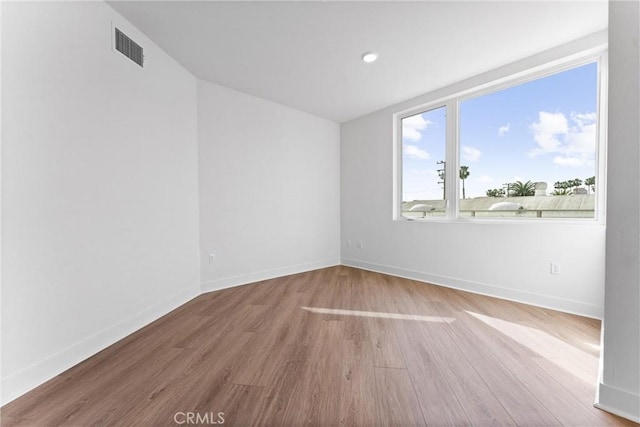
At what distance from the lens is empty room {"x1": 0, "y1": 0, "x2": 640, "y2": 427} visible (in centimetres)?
128

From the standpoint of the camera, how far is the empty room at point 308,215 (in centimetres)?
128

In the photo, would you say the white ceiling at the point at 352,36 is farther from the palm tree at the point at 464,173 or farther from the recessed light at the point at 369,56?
the palm tree at the point at 464,173

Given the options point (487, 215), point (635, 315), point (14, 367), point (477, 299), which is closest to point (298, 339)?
point (14, 367)

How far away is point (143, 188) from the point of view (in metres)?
2.25

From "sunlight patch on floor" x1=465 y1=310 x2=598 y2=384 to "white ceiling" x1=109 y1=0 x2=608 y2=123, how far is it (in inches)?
99.6

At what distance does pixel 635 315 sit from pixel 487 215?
203 centimetres

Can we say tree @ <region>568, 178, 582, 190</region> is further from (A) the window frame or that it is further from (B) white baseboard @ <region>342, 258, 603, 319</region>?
(B) white baseboard @ <region>342, 258, 603, 319</region>

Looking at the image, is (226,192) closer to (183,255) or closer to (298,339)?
(183,255)

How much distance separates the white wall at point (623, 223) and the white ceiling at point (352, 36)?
3.54ft

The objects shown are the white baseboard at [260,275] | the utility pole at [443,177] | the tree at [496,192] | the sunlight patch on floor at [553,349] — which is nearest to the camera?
the sunlight patch on floor at [553,349]

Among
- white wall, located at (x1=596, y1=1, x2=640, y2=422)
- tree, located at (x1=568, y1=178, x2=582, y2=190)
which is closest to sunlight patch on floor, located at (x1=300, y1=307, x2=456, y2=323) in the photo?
white wall, located at (x1=596, y1=1, x2=640, y2=422)

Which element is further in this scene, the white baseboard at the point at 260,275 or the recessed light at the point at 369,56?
the white baseboard at the point at 260,275

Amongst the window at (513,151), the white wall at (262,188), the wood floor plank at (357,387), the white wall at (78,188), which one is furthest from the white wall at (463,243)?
the white wall at (78,188)

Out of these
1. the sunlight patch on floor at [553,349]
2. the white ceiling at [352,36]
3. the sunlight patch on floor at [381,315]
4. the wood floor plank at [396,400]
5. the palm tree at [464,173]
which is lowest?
the sunlight patch on floor at [381,315]
